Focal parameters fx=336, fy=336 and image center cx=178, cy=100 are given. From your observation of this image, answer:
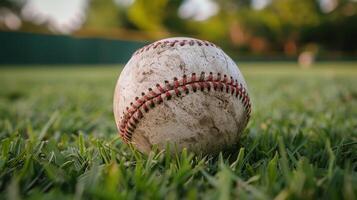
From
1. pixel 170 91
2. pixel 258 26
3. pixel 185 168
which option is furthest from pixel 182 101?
pixel 258 26

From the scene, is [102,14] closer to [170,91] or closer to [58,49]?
[58,49]

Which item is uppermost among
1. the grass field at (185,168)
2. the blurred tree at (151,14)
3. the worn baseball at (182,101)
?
the blurred tree at (151,14)

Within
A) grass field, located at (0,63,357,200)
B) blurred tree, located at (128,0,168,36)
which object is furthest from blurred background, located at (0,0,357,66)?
grass field, located at (0,63,357,200)

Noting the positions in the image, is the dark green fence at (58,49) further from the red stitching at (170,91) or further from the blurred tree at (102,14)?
the blurred tree at (102,14)

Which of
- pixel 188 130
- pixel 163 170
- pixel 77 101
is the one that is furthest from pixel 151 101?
pixel 77 101

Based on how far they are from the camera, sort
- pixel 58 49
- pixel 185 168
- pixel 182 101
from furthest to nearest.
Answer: pixel 58 49 < pixel 182 101 < pixel 185 168

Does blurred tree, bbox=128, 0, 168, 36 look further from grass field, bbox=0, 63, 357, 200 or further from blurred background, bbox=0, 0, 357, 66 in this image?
grass field, bbox=0, 63, 357, 200

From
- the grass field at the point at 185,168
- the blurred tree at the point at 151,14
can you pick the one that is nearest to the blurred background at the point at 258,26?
the blurred tree at the point at 151,14
